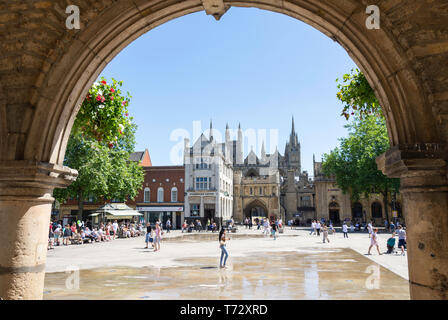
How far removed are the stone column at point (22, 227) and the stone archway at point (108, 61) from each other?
0.01 m

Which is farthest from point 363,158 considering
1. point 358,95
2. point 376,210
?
point 358,95

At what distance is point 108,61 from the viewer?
14.5ft

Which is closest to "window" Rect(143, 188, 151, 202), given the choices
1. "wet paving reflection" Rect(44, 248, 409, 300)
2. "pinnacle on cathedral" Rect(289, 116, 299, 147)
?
"wet paving reflection" Rect(44, 248, 409, 300)

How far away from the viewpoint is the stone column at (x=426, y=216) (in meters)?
3.01

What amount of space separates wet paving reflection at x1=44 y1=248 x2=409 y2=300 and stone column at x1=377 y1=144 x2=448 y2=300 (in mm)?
3970

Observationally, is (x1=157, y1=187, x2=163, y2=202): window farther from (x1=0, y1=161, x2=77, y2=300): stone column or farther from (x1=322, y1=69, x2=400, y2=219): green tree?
(x1=0, y1=161, x2=77, y2=300): stone column

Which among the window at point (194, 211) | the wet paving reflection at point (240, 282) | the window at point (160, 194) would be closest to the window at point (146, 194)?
the window at point (160, 194)

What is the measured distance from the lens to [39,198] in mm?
3896

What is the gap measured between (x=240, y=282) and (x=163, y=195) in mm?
35311

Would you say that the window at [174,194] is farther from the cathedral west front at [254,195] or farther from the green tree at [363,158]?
the green tree at [363,158]

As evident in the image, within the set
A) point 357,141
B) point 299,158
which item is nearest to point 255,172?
point 299,158

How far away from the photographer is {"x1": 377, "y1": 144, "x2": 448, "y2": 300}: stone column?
3.01 meters
